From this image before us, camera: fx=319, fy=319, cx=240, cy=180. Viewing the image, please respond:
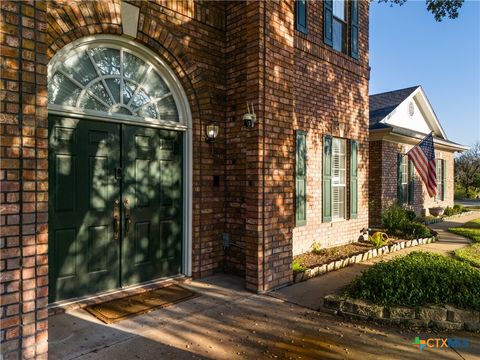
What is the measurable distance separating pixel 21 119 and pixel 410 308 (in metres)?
4.16

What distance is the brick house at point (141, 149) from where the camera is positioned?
250 cm

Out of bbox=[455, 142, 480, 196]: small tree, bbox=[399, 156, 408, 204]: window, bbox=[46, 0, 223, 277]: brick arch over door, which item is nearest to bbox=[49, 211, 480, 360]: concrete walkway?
bbox=[46, 0, 223, 277]: brick arch over door

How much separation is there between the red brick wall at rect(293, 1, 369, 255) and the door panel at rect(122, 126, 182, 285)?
2.42 metres

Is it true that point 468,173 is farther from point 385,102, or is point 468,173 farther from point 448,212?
point 385,102

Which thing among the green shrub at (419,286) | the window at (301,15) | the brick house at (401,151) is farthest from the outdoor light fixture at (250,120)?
the brick house at (401,151)

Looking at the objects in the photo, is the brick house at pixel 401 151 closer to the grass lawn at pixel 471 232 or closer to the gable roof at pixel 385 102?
the gable roof at pixel 385 102

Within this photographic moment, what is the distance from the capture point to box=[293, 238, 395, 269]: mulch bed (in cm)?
567

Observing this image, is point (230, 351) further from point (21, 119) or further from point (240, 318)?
point (21, 119)

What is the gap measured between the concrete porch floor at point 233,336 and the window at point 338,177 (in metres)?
3.73

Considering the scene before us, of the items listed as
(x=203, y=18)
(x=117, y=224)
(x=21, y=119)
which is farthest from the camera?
(x=203, y=18)

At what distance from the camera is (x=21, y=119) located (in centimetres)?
249

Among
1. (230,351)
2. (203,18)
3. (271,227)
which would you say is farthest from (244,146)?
(230,351)

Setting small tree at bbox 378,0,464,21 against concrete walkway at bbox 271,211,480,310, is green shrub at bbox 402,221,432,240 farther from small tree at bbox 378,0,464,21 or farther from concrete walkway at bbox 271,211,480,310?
small tree at bbox 378,0,464,21

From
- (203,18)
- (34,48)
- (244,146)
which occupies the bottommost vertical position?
(244,146)
